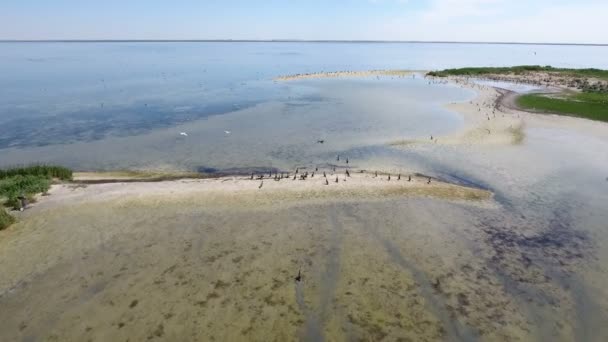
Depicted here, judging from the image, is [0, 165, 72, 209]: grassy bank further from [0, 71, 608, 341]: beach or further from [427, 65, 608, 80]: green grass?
[427, 65, 608, 80]: green grass

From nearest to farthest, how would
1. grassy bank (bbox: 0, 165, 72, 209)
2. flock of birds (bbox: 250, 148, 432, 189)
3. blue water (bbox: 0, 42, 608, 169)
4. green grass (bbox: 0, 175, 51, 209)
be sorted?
grassy bank (bbox: 0, 165, 72, 209) → green grass (bbox: 0, 175, 51, 209) → flock of birds (bbox: 250, 148, 432, 189) → blue water (bbox: 0, 42, 608, 169)

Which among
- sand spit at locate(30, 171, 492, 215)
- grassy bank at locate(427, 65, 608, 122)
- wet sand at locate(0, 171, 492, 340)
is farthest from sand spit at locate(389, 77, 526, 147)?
wet sand at locate(0, 171, 492, 340)

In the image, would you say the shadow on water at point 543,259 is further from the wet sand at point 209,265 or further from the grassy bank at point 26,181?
the grassy bank at point 26,181

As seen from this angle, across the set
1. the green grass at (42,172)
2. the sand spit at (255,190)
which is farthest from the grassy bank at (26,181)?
the sand spit at (255,190)

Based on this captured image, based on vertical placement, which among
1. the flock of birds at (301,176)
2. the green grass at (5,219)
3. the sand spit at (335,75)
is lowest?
the green grass at (5,219)

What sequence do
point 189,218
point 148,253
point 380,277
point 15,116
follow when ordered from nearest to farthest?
1. point 380,277
2. point 148,253
3. point 189,218
4. point 15,116

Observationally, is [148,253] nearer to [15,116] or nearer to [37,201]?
[37,201]

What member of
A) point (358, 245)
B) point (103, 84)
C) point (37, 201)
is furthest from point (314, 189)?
point (103, 84)
